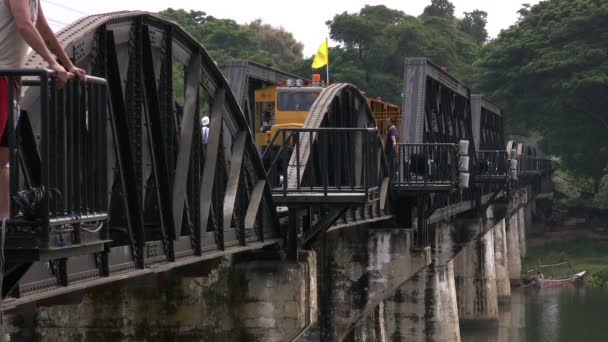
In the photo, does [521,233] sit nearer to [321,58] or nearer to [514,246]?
[514,246]

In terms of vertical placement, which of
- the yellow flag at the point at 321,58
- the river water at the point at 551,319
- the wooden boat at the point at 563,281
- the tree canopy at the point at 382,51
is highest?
the tree canopy at the point at 382,51

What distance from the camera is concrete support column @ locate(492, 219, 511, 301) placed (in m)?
69.4

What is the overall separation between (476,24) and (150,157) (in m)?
145

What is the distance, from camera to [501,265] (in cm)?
Answer: 7019

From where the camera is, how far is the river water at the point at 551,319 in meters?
53.8

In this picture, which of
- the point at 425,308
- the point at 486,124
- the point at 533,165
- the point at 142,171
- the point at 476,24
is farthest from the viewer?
the point at 476,24

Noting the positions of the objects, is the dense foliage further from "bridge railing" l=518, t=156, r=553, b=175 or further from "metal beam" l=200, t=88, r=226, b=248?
"metal beam" l=200, t=88, r=226, b=248

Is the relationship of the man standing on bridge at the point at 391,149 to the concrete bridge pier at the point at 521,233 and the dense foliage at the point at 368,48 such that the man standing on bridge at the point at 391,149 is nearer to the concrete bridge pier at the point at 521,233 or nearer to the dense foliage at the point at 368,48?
the concrete bridge pier at the point at 521,233

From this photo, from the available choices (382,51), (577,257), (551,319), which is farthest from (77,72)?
(382,51)


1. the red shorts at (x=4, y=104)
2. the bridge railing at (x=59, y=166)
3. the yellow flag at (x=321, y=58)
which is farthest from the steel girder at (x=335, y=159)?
the red shorts at (x=4, y=104)

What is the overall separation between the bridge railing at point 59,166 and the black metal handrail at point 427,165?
21.8m

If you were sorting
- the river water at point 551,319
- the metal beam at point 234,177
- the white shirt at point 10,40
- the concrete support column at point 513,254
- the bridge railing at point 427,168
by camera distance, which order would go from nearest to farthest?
the white shirt at point 10,40
the metal beam at point 234,177
the bridge railing at point 427,168
the river water at point 551,319
the concrete support column at point 513,254

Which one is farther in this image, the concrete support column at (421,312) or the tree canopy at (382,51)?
the tree canopy at (382,51)

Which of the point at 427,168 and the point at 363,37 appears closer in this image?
the point at 427,168
